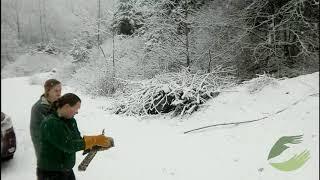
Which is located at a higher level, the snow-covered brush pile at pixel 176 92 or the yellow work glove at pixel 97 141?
the yellow work glove at pixel 97 141

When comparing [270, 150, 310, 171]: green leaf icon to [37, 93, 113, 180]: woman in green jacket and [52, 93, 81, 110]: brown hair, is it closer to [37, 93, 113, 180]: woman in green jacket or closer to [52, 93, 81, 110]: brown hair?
[37, 93, 113, 180]: woman in green jacket

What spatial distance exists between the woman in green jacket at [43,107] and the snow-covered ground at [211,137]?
0.60 ft

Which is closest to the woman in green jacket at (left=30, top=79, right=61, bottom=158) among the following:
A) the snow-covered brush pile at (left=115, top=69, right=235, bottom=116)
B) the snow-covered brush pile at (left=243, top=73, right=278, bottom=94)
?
the snow-covered brush pile at (left=115, top=69, right=235, bottom=116)

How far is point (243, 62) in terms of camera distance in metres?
8.47

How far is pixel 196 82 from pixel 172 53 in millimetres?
1000

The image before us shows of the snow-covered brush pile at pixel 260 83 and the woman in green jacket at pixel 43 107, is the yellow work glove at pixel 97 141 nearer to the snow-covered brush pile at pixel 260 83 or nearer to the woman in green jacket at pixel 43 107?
the woman in green jacket at pixel 43 107

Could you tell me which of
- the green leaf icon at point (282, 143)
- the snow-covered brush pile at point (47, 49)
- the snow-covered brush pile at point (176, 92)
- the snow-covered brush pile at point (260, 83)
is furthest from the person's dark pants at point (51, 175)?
the snow-covered brush pile at point (260, 83)

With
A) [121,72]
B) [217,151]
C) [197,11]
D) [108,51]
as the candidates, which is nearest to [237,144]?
[217,151]

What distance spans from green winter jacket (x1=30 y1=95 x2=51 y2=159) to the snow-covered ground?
0.18 metres

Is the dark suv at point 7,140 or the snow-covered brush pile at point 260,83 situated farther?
the snow-covered brush pile at point 260,83

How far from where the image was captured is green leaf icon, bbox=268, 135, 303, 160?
5.40 m

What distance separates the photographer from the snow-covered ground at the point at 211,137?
4527 millimetres

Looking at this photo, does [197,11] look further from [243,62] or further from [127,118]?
[127,118]

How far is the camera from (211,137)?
5.96 metres
